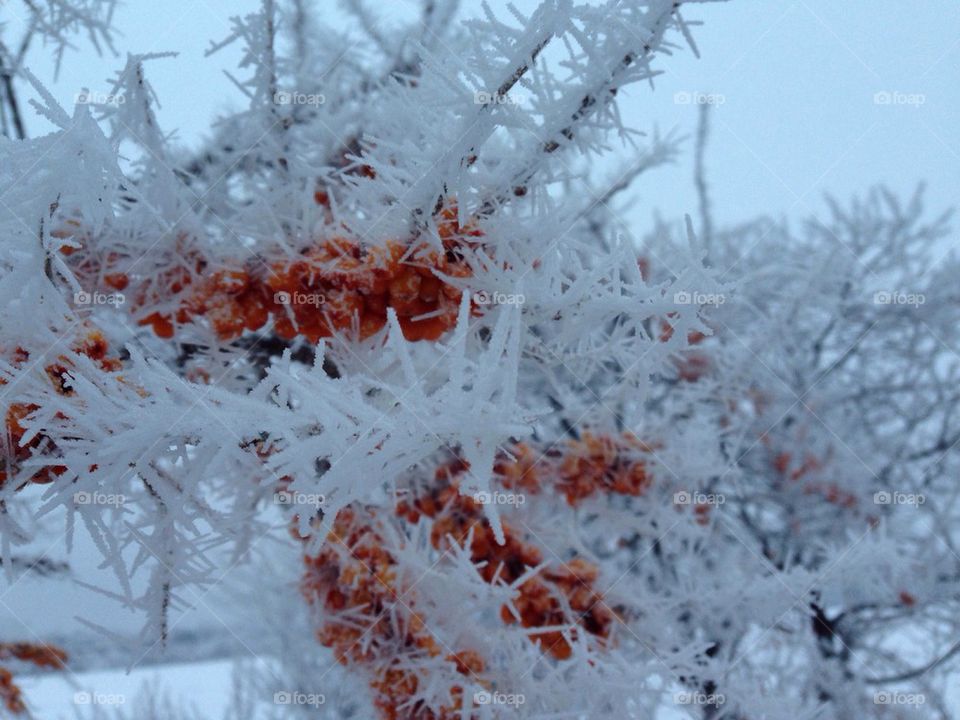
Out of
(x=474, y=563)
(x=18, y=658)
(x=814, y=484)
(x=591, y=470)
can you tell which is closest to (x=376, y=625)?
(x=474, y=563)

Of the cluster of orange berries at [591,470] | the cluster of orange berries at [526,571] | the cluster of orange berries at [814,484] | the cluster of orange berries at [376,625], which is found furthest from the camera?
the cluster of orange berries at [814,484]

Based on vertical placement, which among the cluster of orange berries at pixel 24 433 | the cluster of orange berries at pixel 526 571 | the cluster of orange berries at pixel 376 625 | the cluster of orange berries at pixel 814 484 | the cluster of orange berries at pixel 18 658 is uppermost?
the cluster of orange berries at pixel 814 484

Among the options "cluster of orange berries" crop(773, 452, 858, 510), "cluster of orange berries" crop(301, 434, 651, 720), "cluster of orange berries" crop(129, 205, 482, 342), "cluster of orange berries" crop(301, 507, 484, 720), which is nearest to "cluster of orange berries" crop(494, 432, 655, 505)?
"cluster of orange berries" crop(301, 434, 651, 720)

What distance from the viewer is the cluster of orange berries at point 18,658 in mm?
870

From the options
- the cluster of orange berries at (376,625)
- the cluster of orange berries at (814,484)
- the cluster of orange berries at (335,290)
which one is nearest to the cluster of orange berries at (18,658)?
the cluster of orange berries at (376,625)

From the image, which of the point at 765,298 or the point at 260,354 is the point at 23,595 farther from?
the point at 765,298

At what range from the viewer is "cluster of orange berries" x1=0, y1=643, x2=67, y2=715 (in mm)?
870

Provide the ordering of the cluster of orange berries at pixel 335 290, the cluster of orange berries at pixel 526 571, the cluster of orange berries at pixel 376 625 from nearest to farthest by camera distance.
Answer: the cluster of orange berries at pixel 335 290
the cluster of orange berries at pixel 376 625
the cluster of orange berries at pixel 526 571

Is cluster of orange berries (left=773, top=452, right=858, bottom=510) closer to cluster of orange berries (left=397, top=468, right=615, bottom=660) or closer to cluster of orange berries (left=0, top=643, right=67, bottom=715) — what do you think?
cluster of orange berries (left=397, top=468, right=615, bottom=660)

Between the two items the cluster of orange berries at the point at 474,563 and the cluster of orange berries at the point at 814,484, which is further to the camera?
the cluster of orange berries at the point at 814,484

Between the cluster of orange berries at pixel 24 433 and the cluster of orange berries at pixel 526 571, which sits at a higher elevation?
the cluster of orange berries at pixel 24 433

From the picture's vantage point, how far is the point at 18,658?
3.40ft

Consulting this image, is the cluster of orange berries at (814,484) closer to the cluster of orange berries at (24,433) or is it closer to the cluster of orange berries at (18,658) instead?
the cluster of orange berries at (18,658)

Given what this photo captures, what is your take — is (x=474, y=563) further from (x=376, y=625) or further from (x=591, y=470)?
(x=591, y=470)
